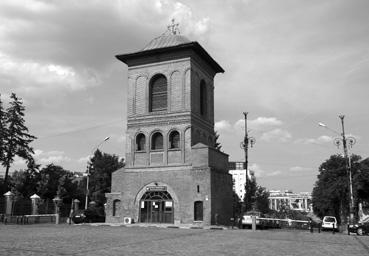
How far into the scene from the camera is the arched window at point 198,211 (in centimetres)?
3275

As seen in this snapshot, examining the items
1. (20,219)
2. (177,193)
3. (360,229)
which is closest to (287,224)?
(360,229)

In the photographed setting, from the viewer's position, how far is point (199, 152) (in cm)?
3403

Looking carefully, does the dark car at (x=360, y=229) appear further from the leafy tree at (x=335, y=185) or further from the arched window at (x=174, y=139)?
the leafy tree at (x=335, y=185)

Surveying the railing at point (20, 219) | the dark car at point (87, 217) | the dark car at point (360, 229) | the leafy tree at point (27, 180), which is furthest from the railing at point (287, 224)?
the leafy tree at point (27, 180)

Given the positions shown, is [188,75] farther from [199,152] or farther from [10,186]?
[10,186]

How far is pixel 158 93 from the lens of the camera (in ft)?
123

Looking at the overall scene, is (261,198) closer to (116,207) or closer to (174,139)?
(174,139)

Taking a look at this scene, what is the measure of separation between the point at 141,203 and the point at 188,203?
456cm

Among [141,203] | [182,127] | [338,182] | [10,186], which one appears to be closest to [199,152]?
[182,127]

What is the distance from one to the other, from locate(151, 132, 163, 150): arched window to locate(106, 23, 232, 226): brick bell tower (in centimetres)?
9

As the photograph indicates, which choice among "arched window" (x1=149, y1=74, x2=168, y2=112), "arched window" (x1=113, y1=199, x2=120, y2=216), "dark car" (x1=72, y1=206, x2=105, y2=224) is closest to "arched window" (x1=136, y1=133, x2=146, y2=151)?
"arched window" (x1=149, y1=74, x2=168, y2=112)

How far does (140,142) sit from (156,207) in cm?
618

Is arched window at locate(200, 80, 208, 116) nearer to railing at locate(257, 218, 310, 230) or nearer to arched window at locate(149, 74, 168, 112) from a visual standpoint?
arched window at locate(149, 74, 168, 112)

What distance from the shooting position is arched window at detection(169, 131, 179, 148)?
117 ft
